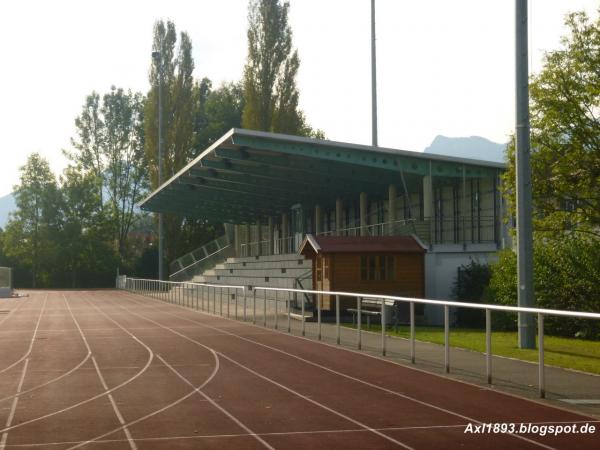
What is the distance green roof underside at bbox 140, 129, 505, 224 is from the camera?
34.2m

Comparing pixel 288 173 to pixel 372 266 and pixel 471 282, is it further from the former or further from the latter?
pixel 471 282

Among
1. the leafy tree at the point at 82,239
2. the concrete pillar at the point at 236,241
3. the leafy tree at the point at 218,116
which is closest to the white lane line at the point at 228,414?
the concrete pillar at the point at 236,241

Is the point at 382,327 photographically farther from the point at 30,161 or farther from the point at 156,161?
the point at 30,161

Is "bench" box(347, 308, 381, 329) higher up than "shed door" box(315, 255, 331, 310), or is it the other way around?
"shed door" box(315, 255, 331, 310)

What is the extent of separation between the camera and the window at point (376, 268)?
30109 mm

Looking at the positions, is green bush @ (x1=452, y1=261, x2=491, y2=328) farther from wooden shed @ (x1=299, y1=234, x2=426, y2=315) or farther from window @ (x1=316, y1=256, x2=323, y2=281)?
window @ (x1=316, y1=256, x2=323, y2=281)

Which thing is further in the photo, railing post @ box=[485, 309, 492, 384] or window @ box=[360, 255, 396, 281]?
window @ box=[360, 255, 396, 281]

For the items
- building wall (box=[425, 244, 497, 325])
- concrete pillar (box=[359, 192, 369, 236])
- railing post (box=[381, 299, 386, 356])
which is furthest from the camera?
concrete pillar (box=[359, 192, 369, 236])

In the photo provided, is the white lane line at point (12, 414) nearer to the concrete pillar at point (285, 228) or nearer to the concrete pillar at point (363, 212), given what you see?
the concrete pillar at point (363, 212)

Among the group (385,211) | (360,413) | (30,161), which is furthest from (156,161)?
(360,413)

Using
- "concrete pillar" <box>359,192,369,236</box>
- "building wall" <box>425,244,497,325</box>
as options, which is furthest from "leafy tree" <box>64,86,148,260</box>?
"building wall" <box>425,244,497,325</box>

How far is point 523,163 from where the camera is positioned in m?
18.0

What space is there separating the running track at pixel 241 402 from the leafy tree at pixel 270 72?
4340cm

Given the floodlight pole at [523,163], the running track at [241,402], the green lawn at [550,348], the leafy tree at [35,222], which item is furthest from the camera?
the leafy tree at [35,222]
